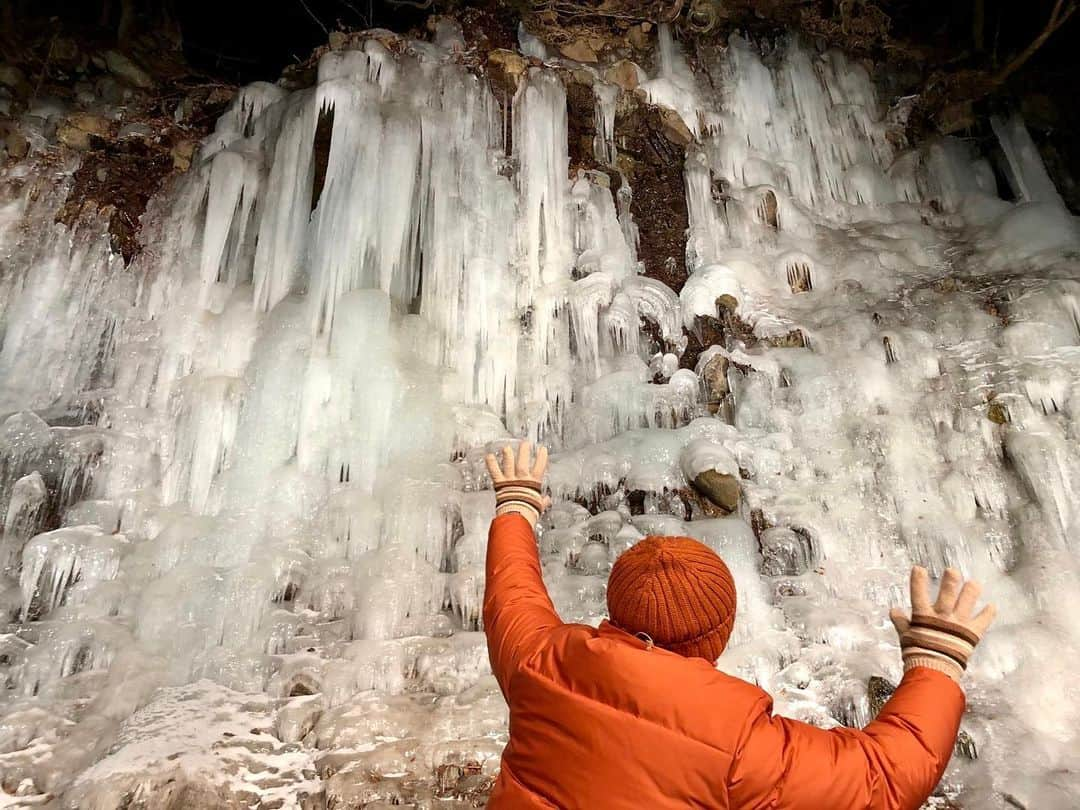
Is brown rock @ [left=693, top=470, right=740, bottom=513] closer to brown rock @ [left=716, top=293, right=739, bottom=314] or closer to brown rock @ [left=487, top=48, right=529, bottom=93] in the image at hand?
brown rock @ [left=716, top=293, right=739, bottom=314]

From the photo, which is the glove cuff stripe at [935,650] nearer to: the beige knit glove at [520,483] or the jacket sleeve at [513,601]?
the jacket sleeve at [513,601]

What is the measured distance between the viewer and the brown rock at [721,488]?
5.04m

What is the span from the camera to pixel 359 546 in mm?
4840

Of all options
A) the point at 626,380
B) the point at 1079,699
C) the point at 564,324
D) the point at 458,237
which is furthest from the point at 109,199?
the point at 1079,699

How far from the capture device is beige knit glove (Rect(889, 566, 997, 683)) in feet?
5.03

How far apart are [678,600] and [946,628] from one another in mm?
577

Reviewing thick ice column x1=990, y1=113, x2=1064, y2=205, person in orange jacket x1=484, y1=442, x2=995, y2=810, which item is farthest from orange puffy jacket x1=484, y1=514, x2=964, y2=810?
thick ice column x1=990, y1=113, x2=1064, y2=205

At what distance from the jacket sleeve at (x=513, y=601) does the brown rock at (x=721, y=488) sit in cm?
339

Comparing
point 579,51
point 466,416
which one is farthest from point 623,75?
point 466,416

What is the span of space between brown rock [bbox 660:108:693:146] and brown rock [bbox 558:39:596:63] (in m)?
0.94

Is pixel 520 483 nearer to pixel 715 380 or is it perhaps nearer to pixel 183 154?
pixel 715 380

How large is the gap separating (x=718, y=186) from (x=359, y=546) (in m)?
4.65

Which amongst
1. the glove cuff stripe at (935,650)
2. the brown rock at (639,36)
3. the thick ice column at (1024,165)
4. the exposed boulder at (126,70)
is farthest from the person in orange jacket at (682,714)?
the exposed boulder at (126,70)

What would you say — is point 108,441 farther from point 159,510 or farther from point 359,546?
point 359,546
